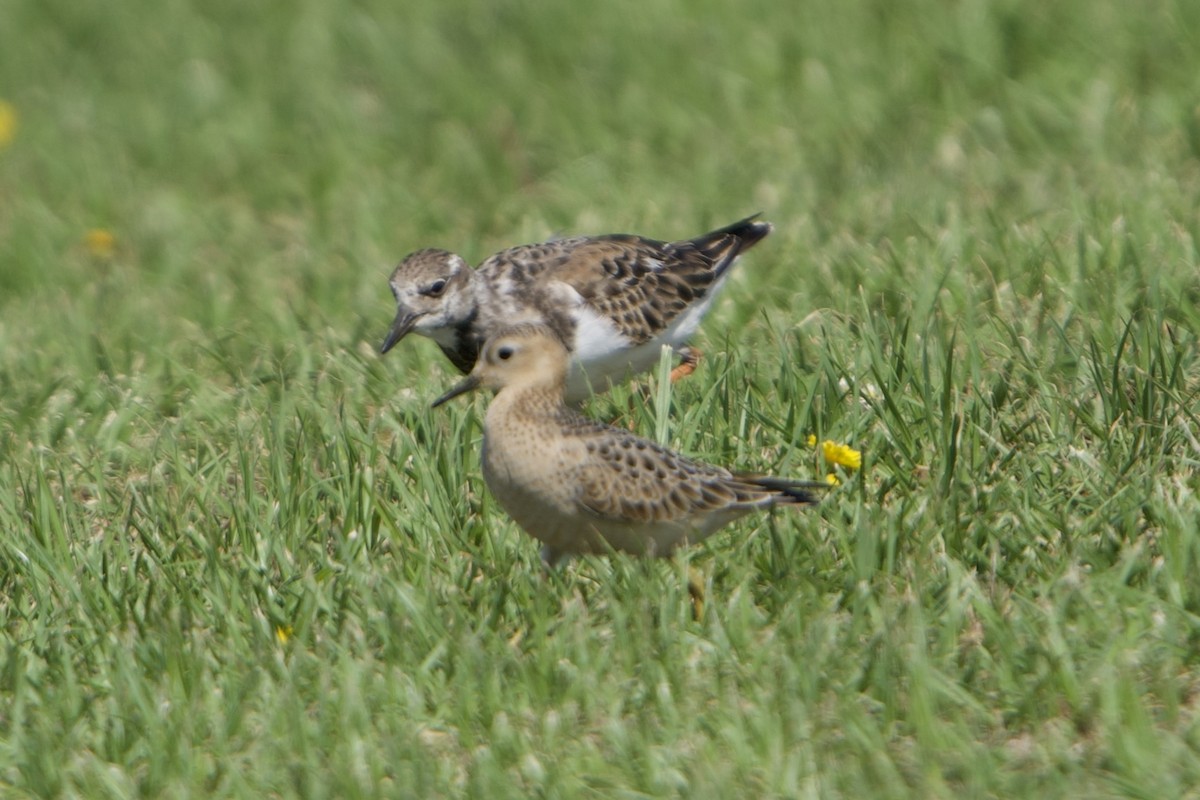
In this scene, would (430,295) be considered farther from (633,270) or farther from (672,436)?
(672,436)

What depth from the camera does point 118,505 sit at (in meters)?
5.96

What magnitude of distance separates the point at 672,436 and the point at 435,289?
1667mm

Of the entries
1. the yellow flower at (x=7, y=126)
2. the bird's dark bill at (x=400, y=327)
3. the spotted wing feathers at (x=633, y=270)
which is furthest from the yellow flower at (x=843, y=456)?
the yellow flower at (x=7, y=126)

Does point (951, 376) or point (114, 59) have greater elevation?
point (114, 59)

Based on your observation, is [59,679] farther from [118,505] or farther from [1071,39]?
[1071,39]

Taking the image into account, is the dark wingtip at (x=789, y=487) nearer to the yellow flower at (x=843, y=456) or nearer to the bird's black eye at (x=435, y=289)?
the yellow flower at (x=843, y=456)

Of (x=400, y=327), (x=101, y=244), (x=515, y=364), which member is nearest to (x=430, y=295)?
(x=400, y=327)

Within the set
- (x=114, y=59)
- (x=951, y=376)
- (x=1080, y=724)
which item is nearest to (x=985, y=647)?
(x=1080, y=724)

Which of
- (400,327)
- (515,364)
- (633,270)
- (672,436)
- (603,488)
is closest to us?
(603,488)

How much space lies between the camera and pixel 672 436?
19.8 feet

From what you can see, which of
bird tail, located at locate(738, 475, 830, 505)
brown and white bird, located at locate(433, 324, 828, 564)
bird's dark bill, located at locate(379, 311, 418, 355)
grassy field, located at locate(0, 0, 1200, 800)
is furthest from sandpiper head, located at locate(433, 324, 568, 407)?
bird's dark bill, located at locate(379, 311, 418, 355)

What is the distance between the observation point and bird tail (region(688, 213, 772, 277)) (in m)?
7.85

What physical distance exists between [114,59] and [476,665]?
908 centimetres

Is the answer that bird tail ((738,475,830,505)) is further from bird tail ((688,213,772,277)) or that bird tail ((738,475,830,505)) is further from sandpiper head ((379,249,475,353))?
bird tail ((688,213,772,277))
